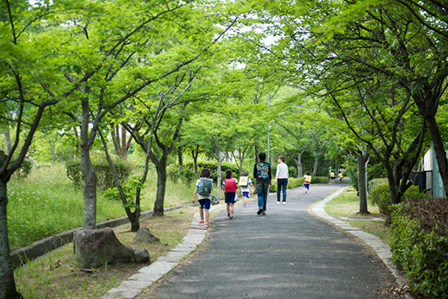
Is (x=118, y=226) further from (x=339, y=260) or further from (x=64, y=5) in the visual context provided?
(x=64, y=5)

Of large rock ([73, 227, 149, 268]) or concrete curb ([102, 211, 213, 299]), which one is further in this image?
large rock ([73, 227, 149, 268])

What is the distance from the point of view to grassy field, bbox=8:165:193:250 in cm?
751

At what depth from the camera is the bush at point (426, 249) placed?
383 cm

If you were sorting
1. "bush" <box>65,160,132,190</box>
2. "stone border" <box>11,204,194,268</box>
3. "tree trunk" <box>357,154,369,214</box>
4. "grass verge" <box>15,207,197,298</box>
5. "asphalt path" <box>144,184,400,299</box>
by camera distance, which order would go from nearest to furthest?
"asphalt path" <box>144,184,400,299</box>
"grass verge" <box>15,207,197,298</box>
"stone border" <box>11,204,194,268</box>
"tree trunk" <box>357,154,369,214</box>
"bush" <box>65,160,132,190</box>

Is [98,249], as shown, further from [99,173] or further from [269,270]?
[99,173]

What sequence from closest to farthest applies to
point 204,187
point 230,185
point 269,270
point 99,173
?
point 269,270 → point 204,187 → point 230,185 → point 99,173

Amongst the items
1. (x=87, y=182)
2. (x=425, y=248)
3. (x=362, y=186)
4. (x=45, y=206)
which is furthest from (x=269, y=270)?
(x=362, y=186)

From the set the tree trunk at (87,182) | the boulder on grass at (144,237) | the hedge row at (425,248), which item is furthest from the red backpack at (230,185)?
the hedge row at (425,248)

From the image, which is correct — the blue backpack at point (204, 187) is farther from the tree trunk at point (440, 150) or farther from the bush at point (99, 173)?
the tree trunk at point (440, 150)

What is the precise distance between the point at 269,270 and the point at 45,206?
6039 millimetres

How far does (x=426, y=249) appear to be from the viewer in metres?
4.04

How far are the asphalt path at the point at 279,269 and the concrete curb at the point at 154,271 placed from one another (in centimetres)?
15

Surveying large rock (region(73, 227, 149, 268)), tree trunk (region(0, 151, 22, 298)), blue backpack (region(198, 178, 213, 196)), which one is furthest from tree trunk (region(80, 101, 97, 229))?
blue backpack (region(198, 178, 213, 196))

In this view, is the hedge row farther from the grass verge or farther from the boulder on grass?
the boulder on grass
